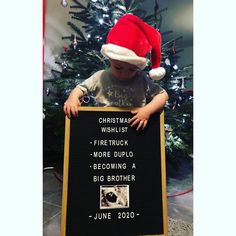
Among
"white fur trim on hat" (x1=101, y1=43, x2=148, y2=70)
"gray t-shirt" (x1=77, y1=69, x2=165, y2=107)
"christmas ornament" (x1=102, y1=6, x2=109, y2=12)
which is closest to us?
"white fur trim on hat" (x1=101, y1=43, x2=148, y2=70)

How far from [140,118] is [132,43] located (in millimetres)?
323

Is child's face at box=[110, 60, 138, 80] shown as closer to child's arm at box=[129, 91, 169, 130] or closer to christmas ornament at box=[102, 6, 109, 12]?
child's arm at box=[129, 91, 169, 130]

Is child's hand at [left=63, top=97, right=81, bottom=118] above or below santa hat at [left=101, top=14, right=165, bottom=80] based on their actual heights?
below

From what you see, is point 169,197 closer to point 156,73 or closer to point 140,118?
point 140,118

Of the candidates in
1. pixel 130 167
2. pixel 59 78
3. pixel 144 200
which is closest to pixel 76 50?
pixel 59 78

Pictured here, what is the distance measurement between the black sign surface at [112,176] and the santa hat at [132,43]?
23cm

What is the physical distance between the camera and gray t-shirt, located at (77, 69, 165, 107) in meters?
1.16

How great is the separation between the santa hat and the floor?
28.2 inches

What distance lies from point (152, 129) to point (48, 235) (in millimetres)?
678

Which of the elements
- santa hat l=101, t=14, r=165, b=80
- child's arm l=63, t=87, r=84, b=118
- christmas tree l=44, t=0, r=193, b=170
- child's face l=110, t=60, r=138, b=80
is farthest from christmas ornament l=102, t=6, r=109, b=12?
child's arm l=63, t=87, r=84, b=118

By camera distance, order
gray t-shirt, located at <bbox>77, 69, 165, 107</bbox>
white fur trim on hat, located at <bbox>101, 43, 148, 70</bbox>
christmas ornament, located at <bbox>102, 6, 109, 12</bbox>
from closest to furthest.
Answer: white fur trim on hat, located at <bbox>101, 43, 148, 70</bbox> → gray t-shirt, located at <bbox>77, 69, 165, 107</bbox> → christmas ornament, located at <bbox>102, 6, 109, 12</bbox>

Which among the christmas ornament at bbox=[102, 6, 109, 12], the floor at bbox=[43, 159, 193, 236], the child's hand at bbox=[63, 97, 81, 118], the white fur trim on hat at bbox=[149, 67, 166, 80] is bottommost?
the floor at bbox=[43, 159, 193, 236]

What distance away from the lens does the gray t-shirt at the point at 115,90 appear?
1.16 m

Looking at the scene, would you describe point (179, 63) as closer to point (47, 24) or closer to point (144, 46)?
point (144, 46)
